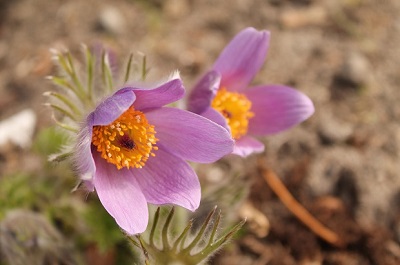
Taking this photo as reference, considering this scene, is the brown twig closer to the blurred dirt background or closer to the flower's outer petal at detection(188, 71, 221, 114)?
the blurred dirt background

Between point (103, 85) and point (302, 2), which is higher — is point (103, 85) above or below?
above

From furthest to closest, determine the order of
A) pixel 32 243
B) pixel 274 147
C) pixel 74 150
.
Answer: pixel 274 147 → pixel 32 243 → pixel 74 150

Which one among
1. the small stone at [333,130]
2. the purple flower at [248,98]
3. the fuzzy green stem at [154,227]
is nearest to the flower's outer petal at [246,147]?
the purple flower at [248,98]

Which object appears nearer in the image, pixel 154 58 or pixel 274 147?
pixel 274 147

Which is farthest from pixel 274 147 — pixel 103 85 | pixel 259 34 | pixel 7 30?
pixel 7 30

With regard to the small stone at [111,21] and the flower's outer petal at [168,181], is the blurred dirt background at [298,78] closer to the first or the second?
the small stone at [111,21]

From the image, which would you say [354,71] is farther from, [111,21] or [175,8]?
[111,21]

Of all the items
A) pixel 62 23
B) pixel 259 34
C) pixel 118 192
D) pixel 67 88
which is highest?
pixel 259 34

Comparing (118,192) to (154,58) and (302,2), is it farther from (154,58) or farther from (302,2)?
(302,2)

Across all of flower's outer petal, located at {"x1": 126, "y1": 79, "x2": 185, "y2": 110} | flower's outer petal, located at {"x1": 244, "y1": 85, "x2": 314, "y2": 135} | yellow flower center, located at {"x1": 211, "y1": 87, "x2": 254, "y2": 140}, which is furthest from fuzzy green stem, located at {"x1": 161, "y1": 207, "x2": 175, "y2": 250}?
flower's outer petal, located at {"x1": 244, "y1": 85, "x2": 314, "y2": 135}
